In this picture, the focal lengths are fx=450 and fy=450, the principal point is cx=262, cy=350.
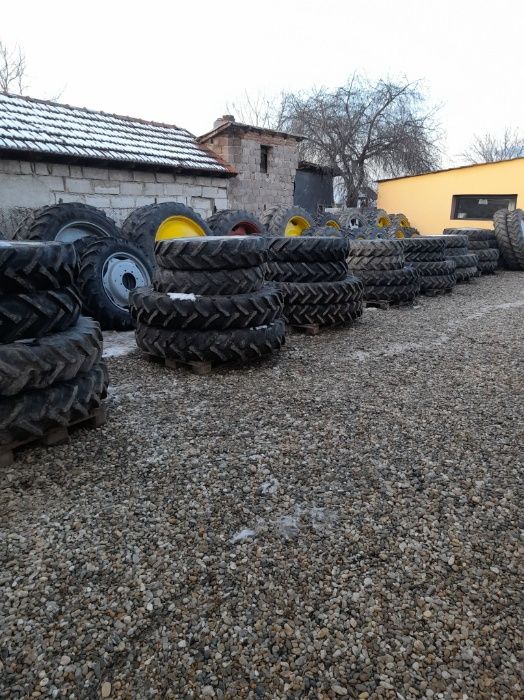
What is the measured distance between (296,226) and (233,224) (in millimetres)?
2108

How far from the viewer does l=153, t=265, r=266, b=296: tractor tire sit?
3.97m

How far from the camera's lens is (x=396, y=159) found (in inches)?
843

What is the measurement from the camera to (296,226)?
10148 mm

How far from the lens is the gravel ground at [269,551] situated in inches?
54.1

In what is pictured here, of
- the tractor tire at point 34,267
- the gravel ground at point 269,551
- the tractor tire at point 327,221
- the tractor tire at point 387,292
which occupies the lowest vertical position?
the gravel ground at point 269,551

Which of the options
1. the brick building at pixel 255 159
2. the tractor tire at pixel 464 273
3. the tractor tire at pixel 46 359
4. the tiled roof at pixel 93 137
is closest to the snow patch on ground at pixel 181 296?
the tractor tire at pixel 46 359

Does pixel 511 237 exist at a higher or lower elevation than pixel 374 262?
higher

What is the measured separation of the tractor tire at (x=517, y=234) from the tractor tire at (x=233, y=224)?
22.6 ft

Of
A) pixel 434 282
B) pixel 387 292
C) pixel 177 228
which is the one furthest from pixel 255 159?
pixel 387 292

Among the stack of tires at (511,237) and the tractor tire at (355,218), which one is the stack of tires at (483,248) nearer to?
the stack of tires at (511,237)

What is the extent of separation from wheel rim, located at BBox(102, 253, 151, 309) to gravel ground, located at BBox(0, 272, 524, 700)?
2.45 meters

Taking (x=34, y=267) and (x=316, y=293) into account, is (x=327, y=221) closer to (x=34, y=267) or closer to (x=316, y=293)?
(x=316, y=293)

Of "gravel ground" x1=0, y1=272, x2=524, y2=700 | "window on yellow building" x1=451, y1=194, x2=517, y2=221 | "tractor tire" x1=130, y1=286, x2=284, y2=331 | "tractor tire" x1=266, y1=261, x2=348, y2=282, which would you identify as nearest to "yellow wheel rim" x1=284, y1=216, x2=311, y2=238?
"tractor tire" x1=266, y1=261, x2=348, y2=282

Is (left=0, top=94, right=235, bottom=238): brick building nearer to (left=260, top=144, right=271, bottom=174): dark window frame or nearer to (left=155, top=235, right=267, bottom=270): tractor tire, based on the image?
(left=260, top=144, right=271, bottom=174): dark window frame
